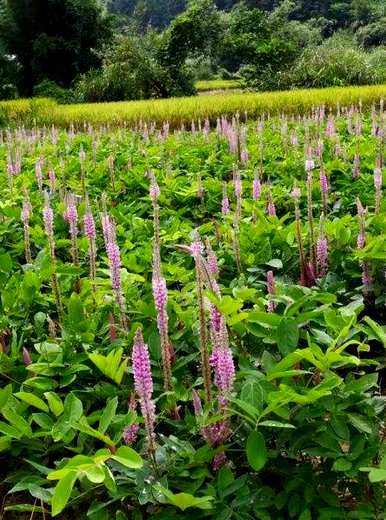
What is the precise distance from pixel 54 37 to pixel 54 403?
36.1 m

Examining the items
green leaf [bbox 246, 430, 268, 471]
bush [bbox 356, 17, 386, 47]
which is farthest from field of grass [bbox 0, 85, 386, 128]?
bush [bbox 356, 17, 386, 47]

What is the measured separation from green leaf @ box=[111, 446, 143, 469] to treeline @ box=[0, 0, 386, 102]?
22.6 metres

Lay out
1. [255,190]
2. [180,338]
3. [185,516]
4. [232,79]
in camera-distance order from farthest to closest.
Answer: [232,79], [255,190], [180,338], [185,516]

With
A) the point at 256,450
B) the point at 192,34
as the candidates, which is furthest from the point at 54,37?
the point at 256,450

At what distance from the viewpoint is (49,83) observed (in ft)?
105

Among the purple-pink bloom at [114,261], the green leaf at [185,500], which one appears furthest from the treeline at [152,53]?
the green leaf at [185,500]

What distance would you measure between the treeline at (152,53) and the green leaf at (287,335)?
2200 cm

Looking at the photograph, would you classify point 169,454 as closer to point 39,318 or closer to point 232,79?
point 39,318

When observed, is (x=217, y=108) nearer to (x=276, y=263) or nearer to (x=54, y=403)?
(x=276, y=263)

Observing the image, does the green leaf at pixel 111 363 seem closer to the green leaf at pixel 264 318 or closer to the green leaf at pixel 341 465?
the green leaf at pixel 264 318

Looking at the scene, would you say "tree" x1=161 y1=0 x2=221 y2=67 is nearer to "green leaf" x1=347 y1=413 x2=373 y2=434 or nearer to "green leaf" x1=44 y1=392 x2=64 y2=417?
"green leaf" x1=44 y1=392 x2=64 y2=417

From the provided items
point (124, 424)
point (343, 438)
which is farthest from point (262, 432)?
point (124, 424)

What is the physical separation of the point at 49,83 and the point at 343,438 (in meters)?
32.3

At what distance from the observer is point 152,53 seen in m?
28.8
